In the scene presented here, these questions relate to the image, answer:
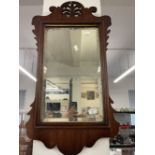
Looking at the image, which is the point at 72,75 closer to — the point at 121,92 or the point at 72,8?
the point at 72,8

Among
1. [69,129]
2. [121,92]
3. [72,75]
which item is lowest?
[121,92]

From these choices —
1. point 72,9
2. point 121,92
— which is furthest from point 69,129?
point 121,92

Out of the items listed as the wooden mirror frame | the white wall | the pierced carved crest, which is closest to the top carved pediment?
the pierced carved crest

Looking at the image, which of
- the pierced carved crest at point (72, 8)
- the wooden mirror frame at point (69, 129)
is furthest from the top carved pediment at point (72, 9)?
the wooden mirror frame at point (69, 129)

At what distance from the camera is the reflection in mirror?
116 centimetres

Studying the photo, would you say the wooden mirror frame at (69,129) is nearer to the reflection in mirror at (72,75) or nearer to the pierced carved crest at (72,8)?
the reflection in mirror at (72,75)

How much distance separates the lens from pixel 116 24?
2.82 metres

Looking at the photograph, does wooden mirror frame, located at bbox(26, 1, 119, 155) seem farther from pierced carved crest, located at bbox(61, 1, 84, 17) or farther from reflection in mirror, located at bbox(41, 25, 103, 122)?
pierced carved crest, located at bbox(61, 1, 84, 17)

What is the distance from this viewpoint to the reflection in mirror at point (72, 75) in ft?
3.80

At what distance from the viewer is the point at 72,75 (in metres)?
1.22

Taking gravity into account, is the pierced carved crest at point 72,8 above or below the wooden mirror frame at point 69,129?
above
